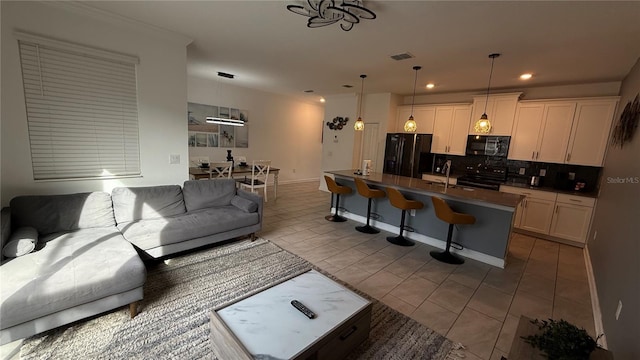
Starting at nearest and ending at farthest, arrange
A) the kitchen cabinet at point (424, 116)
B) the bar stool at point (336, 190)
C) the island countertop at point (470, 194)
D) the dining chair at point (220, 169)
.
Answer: the island countertop at point (470, 194) → the bar stool at point (336, 190) → the dining chair at point (220, 169) → the kitchen cabinet at point (424, 116)

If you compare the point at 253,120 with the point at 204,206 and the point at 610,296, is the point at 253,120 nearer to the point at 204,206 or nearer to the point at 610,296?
the point at 204,206

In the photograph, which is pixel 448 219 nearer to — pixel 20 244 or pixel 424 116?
pixel 424 116

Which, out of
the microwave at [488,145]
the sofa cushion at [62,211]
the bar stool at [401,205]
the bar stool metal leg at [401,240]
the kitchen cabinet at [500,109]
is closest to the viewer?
the sofa cushion at [62,211]

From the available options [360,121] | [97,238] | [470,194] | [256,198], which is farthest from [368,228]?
[97,238]

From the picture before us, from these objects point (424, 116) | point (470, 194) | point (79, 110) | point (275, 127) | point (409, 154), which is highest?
point (424, 116)

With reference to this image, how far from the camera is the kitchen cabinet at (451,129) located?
5.31 metres

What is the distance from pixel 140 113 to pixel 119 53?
695 mm

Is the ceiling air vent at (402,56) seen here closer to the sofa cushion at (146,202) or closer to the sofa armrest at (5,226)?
the sofa cushion at (146,202)

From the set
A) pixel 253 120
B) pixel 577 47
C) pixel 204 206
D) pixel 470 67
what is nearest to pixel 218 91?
pixel 253 120

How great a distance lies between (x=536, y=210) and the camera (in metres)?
4.39

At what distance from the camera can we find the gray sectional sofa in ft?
5.62

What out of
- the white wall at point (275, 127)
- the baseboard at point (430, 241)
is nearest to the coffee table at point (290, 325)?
the baseboard at point (430, 241)

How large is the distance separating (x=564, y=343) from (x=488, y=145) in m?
4.63

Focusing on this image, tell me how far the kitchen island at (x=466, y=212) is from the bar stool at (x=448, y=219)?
227 millimetres
